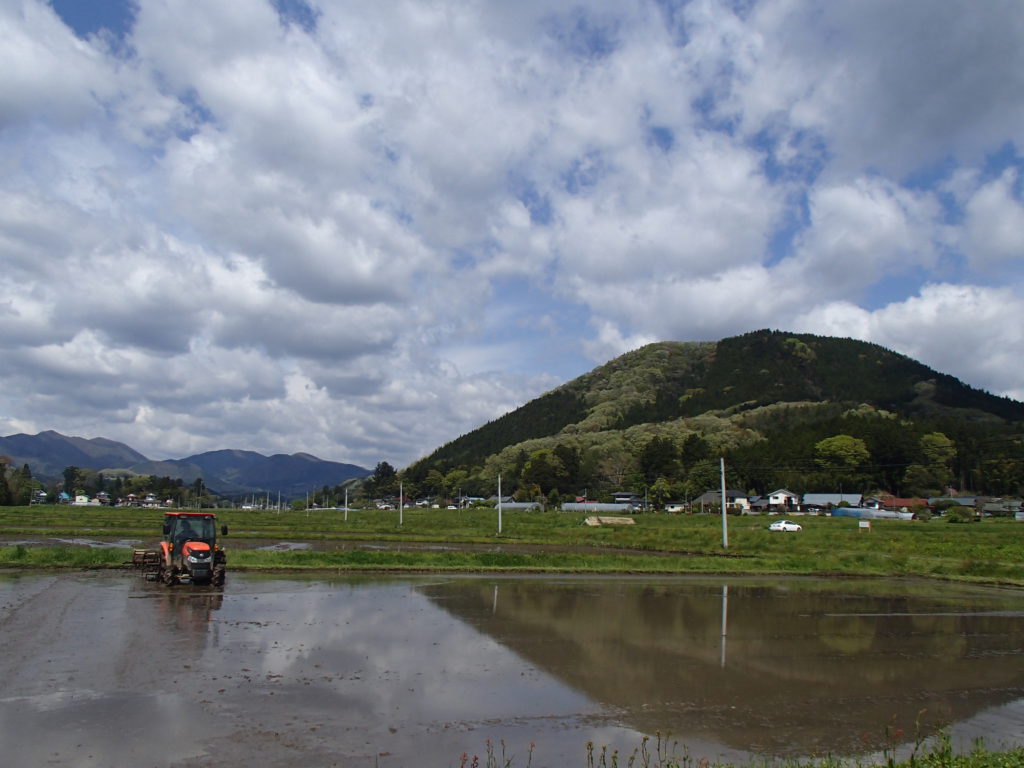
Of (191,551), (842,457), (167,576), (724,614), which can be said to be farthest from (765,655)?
(842,457)

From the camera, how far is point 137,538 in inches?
2192

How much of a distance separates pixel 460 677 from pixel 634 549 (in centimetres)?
4393

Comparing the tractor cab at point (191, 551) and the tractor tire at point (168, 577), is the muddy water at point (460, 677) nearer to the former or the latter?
the tractor cab at point (191, 551)

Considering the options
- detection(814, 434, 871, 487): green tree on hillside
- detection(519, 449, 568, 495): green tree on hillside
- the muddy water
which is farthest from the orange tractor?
detection(519, 449, 568, 495): green tree on hillside

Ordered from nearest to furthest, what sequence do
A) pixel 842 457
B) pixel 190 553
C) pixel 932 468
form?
pixel 190 553, pixel 932 468, pixel 842 457

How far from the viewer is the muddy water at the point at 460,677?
1038cm

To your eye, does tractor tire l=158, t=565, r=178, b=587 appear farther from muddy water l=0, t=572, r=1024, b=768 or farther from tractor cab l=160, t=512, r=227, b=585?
muddy water l=0, t=572, r=1024, b=768

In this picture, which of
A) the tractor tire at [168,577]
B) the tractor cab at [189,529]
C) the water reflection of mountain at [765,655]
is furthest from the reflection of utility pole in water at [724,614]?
the tractor tire at [168,577]

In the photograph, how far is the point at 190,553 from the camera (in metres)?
26.4

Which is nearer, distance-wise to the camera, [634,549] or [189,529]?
[189,529]

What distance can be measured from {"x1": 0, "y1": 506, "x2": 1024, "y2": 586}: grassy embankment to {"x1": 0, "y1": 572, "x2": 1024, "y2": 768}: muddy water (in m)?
10.6

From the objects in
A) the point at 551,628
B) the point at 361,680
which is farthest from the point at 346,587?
the point at 361,680

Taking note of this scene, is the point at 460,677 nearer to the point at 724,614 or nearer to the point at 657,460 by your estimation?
the point at 724,614

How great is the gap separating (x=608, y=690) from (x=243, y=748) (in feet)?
23.3
